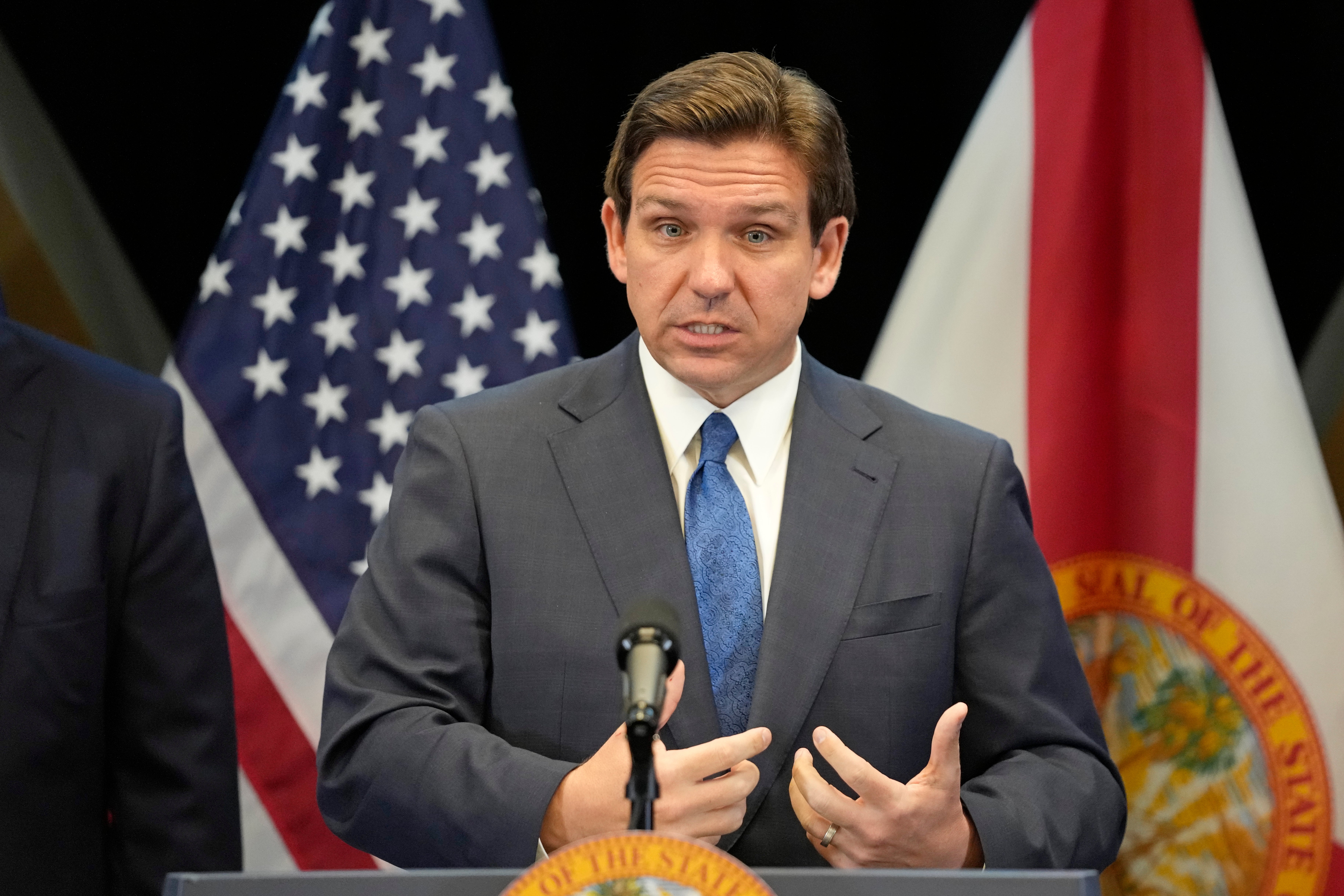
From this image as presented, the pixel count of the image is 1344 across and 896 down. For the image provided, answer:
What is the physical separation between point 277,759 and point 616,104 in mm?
1539

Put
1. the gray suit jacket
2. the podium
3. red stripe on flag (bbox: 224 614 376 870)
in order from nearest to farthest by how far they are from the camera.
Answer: the podium < the gray suit jacket < red stripe on flag (bbox: 224 614 376 870)

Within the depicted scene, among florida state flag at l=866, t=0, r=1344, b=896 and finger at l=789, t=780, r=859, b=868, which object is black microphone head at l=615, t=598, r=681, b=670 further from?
florida state flag at l=866, t=0, r=1344, b=896

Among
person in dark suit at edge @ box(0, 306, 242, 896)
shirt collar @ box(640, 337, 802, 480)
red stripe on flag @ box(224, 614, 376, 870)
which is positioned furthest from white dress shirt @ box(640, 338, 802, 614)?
red stripe on flag @ box(224, 614, 376, 870)

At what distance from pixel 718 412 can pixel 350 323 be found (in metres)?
1.33

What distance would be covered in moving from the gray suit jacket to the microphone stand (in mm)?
466

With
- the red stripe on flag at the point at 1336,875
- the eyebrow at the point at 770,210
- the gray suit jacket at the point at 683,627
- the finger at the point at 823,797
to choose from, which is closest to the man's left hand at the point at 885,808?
A: the finger at the point at 823,797

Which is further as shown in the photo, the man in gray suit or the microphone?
the man in gray suit

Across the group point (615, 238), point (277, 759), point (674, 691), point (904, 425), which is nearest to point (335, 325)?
point (277, 759)

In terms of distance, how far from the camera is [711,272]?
1.67 m

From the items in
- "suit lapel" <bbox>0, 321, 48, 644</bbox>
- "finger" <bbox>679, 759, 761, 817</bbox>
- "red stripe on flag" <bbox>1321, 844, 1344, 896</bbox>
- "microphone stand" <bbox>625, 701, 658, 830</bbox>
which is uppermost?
"suit lapel" <bbox>0, 321, 48, 644</bbox>

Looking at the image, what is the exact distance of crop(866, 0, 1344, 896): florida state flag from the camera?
2.61 meters

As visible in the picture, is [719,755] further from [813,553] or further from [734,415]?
[734,415]

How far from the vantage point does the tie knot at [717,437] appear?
1.75m

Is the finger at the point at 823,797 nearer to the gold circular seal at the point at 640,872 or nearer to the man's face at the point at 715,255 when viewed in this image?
the gold circular seal at the point at 640,872
